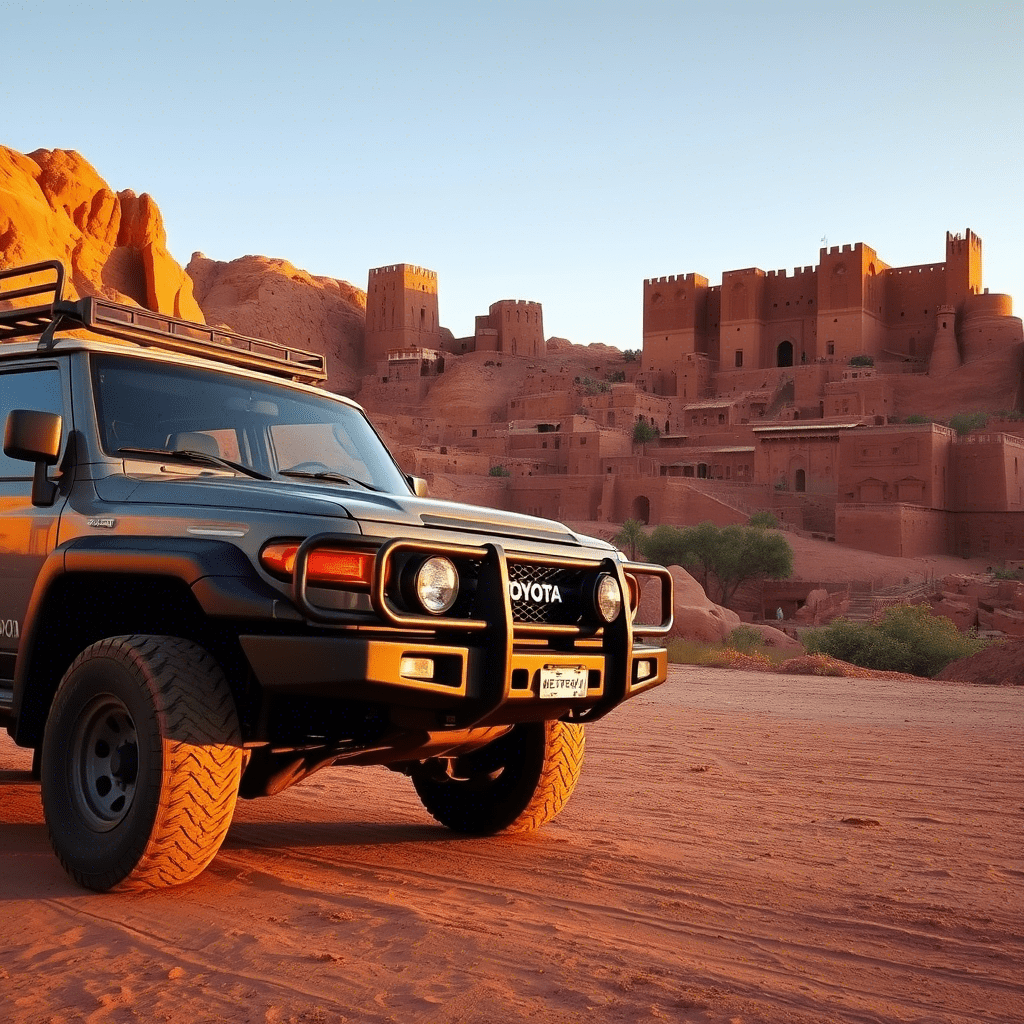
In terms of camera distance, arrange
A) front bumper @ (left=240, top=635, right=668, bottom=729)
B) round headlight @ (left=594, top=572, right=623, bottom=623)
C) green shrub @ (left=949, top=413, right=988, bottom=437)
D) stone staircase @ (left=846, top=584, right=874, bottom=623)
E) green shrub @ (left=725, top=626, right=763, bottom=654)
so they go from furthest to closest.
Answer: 1. green shrub @ (left=949, top=413, right=988, bottom=437)
2. stone staircase @ (left=846, top=584, right=874, bottom=623)
3. green shrub @ (left=725, top=626, right=763, bottom=654)
4. round headlight @ (left=594, top=572, right=623, bottom=623)
5. front bumper @ (left=240, top=635, right=668, bottom=729)

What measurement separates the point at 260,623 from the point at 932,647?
21.9 metres

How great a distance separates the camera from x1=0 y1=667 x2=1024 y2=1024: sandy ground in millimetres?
3271

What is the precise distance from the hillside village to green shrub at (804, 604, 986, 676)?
392 inches

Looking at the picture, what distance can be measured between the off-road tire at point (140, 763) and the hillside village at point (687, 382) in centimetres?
3305

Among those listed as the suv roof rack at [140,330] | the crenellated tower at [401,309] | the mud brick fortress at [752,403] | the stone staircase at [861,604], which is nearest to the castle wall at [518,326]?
the mud brick fortress at [752,403]

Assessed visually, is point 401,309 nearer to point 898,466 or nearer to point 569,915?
point 898,466

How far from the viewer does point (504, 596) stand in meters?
4.23

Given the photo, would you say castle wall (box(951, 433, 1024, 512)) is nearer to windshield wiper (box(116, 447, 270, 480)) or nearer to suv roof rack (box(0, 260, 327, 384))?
suv roof rack (box(0, 260, 327, 384))

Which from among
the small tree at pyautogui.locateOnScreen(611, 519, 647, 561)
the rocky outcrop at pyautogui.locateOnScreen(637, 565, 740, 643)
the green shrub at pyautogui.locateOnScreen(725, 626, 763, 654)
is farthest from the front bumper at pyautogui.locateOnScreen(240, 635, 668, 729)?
the small tree at pyautogui.locateOnScreen(611, 519, 647, 561)

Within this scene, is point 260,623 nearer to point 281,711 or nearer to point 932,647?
point 281,711

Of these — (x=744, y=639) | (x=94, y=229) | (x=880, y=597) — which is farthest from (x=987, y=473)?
(x=94, y=229)

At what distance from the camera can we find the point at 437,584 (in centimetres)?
417

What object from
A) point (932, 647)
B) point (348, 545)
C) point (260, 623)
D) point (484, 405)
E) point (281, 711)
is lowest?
point (932, 647)

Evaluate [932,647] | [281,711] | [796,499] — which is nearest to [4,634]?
[281,711]
